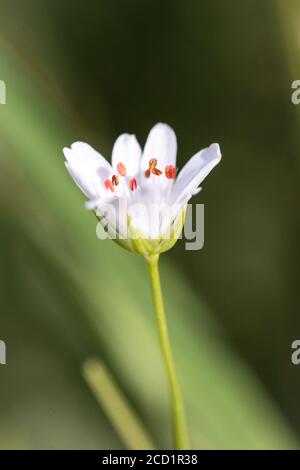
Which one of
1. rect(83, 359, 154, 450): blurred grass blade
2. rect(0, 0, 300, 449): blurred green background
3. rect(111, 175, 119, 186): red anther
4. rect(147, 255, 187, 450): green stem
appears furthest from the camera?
rect(0, 0, 300, 449): blurred green background

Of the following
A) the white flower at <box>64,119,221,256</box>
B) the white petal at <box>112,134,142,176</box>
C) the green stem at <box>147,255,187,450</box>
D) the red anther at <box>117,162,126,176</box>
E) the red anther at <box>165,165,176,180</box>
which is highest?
the white petal at <box>112,134,142,176</box>

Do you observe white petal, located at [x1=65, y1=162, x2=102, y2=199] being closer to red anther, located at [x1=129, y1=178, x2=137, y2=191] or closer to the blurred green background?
red anther, located at [x1=129, y1=178, x2=137, y2=191]

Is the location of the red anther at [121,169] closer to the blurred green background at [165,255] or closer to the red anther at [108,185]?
the red anther at [108,185]

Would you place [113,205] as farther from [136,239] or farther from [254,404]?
[254,404]

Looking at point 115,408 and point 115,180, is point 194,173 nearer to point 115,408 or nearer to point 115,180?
point 115,180

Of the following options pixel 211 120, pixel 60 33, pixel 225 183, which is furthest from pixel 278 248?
pixel 60 33

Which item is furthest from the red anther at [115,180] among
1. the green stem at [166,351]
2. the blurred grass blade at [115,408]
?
the blurred grass blade at [115,408]

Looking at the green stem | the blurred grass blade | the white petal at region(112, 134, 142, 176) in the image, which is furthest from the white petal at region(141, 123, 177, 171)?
the blurred grass blade
